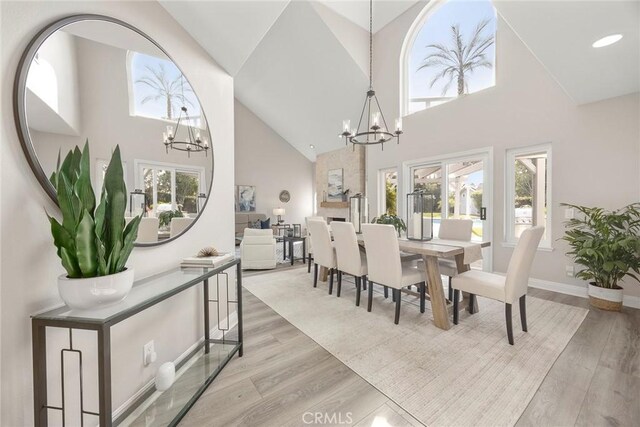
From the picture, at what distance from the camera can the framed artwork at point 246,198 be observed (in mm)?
8578

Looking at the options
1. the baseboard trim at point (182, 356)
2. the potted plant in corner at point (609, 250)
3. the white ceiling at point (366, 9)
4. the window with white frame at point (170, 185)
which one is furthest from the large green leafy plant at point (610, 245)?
the white ceiling at point (366, 9)

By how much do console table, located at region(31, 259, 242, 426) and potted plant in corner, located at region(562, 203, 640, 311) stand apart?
11.8 ft

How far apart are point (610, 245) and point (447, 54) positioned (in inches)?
154

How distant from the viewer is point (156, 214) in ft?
5.05

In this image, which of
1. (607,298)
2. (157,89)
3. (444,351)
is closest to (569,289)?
(607,298)

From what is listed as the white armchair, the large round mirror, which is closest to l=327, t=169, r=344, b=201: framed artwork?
the white armchair

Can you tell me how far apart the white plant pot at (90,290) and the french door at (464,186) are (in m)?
4.53

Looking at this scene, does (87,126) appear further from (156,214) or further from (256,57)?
(256,57)

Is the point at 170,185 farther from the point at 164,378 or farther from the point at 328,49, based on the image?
the point at 328,49

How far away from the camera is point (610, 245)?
260 centimetres

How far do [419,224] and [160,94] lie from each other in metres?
2.62

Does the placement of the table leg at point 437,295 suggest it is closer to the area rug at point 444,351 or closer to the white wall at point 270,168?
the area rug at point 444,351

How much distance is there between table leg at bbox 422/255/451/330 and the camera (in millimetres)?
2324

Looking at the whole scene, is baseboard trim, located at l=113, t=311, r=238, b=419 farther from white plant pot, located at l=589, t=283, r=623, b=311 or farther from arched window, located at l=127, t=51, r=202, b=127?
white plant pot, located at l=589, t=283, r=623, b=311
